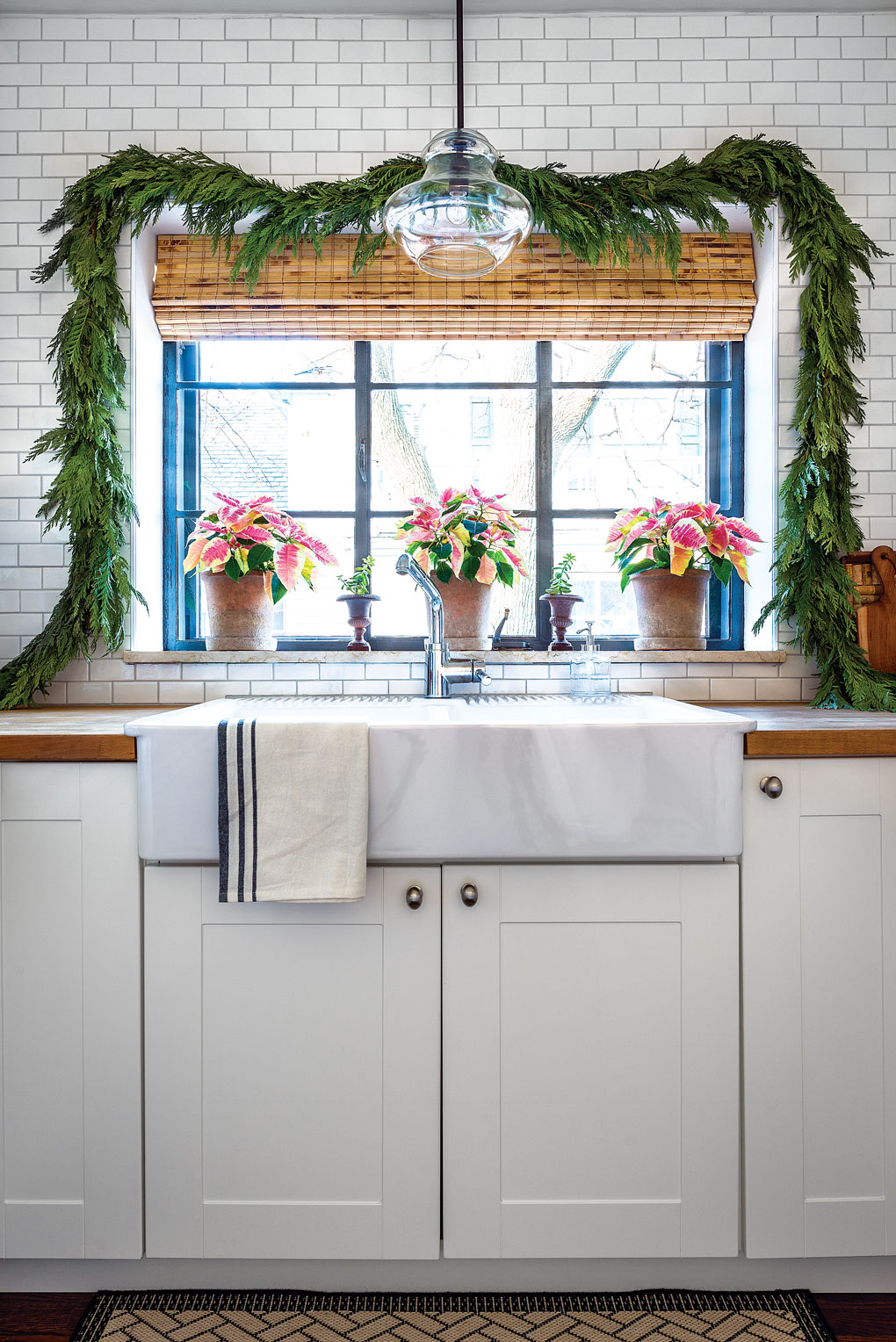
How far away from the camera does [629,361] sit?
7.79 feet

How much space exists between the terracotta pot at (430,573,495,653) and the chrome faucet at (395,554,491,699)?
106 mm

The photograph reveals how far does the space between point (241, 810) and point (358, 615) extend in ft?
3.07

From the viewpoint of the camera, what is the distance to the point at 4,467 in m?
2.14

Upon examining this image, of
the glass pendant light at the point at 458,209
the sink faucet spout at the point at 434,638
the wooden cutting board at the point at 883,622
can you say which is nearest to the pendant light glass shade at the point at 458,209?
the glass pendant light at the point at 458,209

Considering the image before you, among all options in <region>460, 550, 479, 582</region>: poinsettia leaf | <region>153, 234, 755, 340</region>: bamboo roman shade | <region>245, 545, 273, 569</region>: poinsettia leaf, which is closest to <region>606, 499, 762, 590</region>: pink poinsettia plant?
<region>460, 550, 479, 582</region>: poinsettia leaf

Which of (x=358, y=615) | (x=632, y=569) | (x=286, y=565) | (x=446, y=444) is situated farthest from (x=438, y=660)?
(x=446, y=444)

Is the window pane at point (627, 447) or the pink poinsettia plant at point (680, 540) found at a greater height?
the window pane at point (627, 447)

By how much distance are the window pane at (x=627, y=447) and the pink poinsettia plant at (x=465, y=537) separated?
261mm

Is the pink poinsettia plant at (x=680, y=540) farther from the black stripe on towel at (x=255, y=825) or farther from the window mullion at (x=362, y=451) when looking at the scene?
the black stripe on towel at (x=255, y=825)

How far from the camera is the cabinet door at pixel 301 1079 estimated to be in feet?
4.81

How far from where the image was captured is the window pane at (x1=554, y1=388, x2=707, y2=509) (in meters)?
2.37

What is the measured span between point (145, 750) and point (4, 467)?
1134 millimetres

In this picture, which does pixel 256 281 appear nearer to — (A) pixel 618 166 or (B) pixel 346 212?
(B) pixel 346 212

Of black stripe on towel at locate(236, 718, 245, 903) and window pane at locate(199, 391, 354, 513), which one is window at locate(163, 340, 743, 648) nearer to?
window pane at locate(199, 391, 354, 513)
